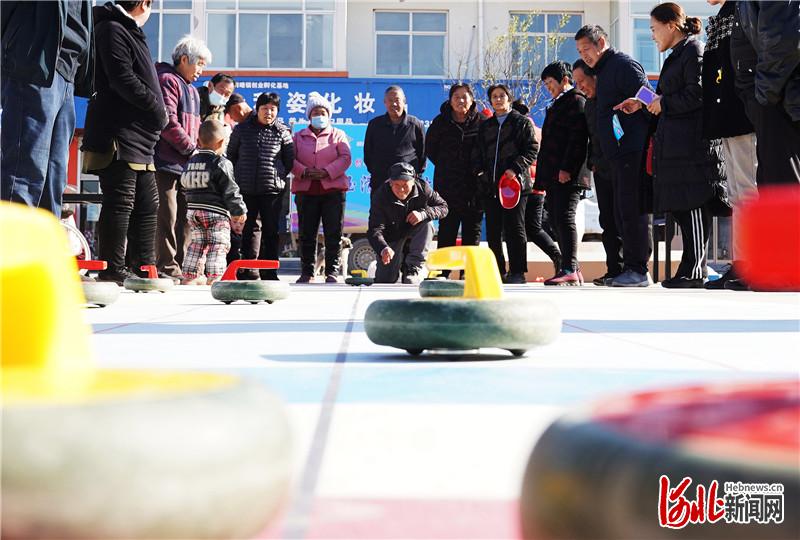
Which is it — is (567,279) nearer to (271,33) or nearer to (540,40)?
(540,40)

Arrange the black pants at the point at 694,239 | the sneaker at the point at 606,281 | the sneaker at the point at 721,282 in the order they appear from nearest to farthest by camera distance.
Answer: the sneaker at the point at 721,282, the black pants at the point at 694,239, the sneaker at the point at 606,281

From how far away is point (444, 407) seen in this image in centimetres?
130

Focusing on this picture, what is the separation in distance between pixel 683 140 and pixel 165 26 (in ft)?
51.3

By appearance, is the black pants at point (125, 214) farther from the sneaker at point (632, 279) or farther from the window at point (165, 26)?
the window at point (165, 26)

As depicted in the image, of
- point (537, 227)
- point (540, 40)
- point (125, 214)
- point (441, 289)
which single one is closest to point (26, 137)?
point (125, 214)

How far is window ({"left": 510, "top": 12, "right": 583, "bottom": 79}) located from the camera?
18453 millimetres

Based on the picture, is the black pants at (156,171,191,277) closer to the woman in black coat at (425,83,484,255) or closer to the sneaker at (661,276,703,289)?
the woman in black coat at (425,83,484,255)

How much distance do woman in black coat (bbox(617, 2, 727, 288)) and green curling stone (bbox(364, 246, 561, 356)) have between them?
4.07m

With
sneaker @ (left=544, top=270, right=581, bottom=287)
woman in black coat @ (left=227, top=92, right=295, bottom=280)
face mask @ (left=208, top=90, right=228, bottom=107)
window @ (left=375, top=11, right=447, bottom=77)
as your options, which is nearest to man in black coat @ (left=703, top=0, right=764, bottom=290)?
sneaker @ (left=544, top=270, right=581, bottom=287)

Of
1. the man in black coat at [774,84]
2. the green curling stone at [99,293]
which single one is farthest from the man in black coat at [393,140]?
the green curling stone at [99,293]

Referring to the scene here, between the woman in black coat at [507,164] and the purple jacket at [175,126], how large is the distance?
229 centimetres

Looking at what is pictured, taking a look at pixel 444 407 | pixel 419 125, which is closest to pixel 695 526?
pixel 444 407

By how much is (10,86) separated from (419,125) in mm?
4430

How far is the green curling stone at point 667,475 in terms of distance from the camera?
1.88 feet
